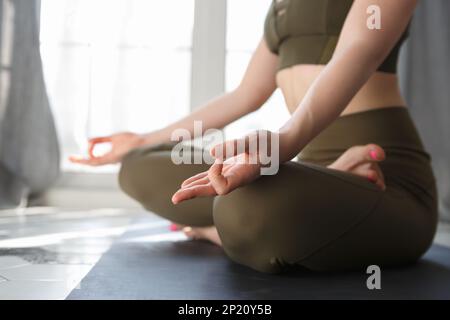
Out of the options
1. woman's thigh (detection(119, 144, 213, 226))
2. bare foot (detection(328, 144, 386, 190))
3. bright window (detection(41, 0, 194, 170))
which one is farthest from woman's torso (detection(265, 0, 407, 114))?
bright window (detection(41, 0, 194, 170))

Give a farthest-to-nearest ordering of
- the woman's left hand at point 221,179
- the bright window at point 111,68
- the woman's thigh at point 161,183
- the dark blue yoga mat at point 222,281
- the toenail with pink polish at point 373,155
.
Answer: the bright window at point 111,68
the woman's thigh at point 161,183
the toenail with pink polish at point 373,155
the dark blue yoga mat at point 222,281
the woman's left hand at point 221,179

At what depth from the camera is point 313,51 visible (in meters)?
1.20

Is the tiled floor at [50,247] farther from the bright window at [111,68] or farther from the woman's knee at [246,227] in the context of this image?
the bright window at [111,68]

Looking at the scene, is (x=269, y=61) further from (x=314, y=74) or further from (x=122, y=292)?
(x=122, y=292)

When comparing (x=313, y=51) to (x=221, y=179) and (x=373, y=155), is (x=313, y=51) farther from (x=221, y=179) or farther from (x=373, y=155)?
(x=221, y=179)

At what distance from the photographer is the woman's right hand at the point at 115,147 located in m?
1.29

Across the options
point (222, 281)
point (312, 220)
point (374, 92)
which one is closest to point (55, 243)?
point (222, 281)

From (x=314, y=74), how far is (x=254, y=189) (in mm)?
398

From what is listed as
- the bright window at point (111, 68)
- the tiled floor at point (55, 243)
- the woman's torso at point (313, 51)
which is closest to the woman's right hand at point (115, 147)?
the tiled floor at point (55, 243)

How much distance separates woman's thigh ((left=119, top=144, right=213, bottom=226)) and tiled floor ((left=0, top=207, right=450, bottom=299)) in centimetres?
15

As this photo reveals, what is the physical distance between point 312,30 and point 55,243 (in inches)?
30.1

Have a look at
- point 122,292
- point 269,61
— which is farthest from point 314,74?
point 122,292

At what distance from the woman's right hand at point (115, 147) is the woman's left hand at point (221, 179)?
1.89 ft
